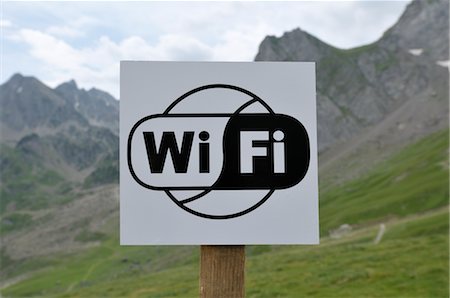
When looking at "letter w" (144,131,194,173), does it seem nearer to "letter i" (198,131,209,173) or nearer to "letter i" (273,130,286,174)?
"letter i" (198,131,209,173)

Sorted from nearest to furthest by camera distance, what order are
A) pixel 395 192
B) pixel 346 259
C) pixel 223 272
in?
1. pixel 223 272
2. pixel 346 259
3. pixel 395 192

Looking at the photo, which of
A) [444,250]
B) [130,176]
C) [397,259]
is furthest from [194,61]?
[444,250]

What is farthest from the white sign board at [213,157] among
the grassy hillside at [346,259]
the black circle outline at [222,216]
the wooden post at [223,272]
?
the grassy hillside at [346,259]

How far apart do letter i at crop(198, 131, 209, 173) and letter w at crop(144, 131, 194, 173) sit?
10 cm

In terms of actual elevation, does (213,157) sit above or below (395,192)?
below

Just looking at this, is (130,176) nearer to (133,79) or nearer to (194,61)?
(133,79)

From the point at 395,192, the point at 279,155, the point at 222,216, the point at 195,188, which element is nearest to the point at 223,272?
the point at 222,216

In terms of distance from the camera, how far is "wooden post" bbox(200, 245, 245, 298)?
4844mm

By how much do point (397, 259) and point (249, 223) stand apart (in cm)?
2474

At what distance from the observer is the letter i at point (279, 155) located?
493 centimetres

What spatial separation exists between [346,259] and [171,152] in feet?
86.8

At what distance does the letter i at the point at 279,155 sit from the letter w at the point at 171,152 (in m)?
0.85

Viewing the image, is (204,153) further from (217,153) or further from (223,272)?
(223,272)

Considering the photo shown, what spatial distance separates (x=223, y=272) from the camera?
4863mm
